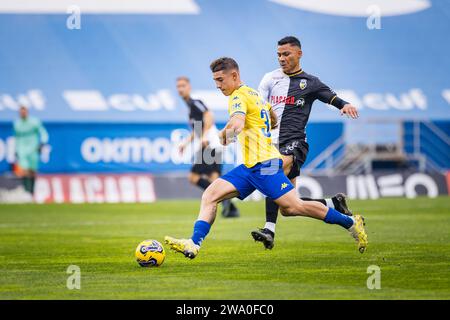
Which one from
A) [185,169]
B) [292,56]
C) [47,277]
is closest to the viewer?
[47,277]

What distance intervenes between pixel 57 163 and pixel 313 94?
16.5 meters

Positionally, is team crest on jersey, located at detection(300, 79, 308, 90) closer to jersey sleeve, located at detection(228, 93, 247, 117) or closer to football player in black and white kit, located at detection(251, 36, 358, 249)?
football player in black and white kit, located at detection(251, 36, 358, 249)

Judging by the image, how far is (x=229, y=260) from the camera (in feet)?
38.1

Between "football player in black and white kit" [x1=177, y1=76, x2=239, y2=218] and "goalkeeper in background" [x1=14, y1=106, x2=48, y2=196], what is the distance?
7.70 m

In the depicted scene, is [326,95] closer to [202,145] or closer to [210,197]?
[210,197]

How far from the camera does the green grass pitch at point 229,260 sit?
8883 millimetres

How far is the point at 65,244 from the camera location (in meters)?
14.0

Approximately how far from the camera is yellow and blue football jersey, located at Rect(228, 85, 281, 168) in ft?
35.2

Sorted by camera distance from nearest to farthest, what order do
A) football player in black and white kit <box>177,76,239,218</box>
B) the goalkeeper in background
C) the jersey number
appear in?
the jersey number
football player in black and white kit <box>177,76,239,218</box>
the goalkeeper in background

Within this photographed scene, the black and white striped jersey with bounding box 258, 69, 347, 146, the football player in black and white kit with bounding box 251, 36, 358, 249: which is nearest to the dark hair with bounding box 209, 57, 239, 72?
the football player in black and white kit with bounding box 251, 36, 358, 249

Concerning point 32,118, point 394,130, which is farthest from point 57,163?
point 394,130

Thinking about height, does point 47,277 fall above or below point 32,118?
below

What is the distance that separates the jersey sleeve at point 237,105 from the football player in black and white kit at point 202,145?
8957 mm

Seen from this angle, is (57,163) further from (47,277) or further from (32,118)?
(47,277)
